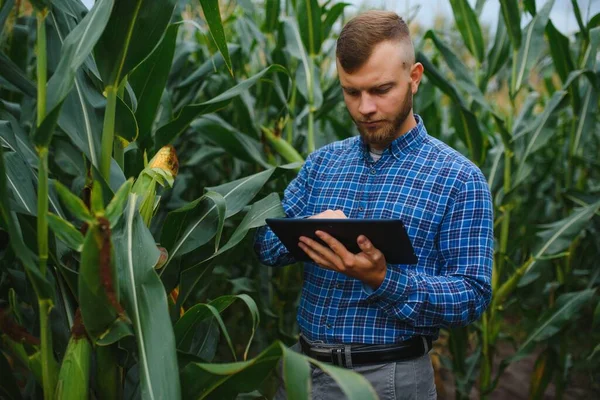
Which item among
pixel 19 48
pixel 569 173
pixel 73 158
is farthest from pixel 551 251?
pixel 19 48

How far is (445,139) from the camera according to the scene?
3.04 metres

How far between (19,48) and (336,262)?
4.43 ft

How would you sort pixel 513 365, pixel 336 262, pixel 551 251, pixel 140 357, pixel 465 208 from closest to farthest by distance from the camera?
1. pixel 140 357
2. pixel 336 262
3. pixel 465 208
4. pixel 551 251
5. pixel 513 365

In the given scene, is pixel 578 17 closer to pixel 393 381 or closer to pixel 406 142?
pixel 406 142

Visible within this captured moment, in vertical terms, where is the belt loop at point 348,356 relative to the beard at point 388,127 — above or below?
below

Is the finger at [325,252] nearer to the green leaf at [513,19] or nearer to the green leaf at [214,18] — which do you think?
the green leaf at [214,18]

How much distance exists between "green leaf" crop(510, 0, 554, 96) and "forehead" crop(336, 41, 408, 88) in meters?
0.97

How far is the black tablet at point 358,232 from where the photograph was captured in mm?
1186

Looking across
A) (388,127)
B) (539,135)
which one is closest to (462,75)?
(539,135)

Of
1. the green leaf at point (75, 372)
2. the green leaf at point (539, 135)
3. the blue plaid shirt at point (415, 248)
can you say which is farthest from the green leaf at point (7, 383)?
the green leaf at point (539, 135)

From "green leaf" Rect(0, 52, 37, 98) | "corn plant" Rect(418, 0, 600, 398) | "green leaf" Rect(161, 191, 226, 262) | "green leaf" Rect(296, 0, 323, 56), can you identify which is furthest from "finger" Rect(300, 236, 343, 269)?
"green leaf" Rect(296, 0, 323, 56)

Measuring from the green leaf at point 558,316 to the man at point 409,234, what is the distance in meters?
0.92

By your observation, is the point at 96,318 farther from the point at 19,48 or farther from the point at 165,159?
the point at 19,48

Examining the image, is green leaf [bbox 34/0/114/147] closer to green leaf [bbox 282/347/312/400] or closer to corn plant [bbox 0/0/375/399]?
corn plant [bbox 0/0/375/399]
